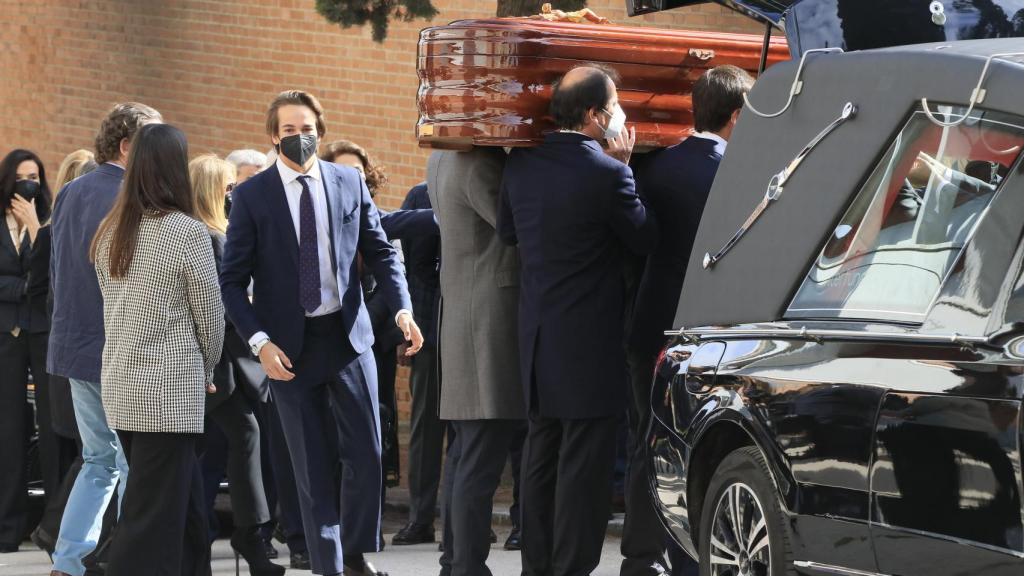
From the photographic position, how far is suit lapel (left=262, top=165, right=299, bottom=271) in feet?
22.4

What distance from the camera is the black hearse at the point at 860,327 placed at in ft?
12.4

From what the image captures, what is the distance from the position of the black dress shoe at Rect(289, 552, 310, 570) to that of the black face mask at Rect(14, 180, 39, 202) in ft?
8.36

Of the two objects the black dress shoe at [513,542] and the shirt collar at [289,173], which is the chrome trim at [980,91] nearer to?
the shirt collar at [289,173]

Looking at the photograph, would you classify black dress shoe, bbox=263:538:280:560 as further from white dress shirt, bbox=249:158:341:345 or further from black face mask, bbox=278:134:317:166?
black face mask, bbox=278:134:317:166

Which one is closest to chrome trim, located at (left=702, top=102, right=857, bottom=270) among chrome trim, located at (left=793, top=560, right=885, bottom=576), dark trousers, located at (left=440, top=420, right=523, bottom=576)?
chrome trim, located at (left=793, top=560, right=885, bottom=576)

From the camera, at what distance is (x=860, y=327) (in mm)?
4238

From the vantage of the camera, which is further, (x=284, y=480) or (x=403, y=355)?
(x=403, y=355)

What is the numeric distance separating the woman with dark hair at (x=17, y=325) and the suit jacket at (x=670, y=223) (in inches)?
145

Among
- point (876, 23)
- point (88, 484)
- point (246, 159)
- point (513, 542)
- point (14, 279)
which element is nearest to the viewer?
point (876, 23)

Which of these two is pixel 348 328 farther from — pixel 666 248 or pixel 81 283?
pixel 666 248

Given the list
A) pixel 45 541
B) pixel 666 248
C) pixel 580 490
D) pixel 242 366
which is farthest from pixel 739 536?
pixel 45 541

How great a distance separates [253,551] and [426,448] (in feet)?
4.84

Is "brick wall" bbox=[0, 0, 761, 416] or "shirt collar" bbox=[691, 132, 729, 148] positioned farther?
"brick wall" bbox=[0, 0, 761, 416]

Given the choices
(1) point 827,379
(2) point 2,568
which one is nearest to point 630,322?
(1) point 827,379
